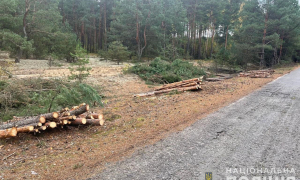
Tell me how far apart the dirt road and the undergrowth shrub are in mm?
3039

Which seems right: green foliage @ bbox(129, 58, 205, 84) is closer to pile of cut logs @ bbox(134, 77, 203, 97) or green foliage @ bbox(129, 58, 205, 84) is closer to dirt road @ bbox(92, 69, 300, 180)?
pile of cut logs @ bbox(134, 77, 203, 97)

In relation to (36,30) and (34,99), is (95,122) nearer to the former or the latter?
(34,99)

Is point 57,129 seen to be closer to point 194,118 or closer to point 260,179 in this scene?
point 194,118

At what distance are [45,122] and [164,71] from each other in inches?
475

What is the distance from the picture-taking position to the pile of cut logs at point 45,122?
4.36 m

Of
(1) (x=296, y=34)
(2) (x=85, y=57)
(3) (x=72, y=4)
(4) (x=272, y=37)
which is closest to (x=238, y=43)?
(4) (x=272, y=37)

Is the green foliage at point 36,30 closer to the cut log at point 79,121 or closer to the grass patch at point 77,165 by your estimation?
the cut log at point 79,121

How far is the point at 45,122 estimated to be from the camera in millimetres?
4707

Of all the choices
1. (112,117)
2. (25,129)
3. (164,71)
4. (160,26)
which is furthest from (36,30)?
(25,129)

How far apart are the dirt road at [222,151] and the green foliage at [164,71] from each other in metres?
8.89

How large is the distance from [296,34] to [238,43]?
311 inches

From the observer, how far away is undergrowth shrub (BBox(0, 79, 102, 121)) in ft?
20.5

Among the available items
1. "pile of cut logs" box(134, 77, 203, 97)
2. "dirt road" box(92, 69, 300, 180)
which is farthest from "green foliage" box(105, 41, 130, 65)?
"dirt road" box(92, 69, 300, 180)

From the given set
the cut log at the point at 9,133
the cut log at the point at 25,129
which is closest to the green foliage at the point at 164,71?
the cut log at the point at 25,129
